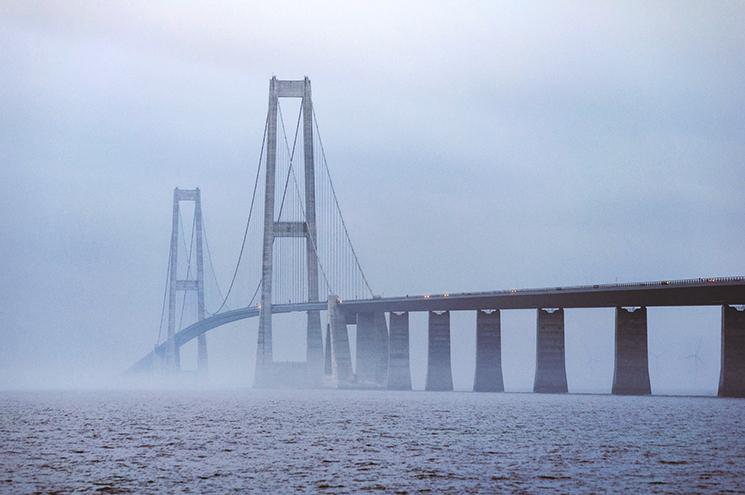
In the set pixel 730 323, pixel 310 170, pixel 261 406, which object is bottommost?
pixel 261 406

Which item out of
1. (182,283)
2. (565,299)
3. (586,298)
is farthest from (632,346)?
(182,283)

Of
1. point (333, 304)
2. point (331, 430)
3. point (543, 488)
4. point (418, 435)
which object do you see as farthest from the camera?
point (333, 304)

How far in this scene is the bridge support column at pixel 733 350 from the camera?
3573 inches

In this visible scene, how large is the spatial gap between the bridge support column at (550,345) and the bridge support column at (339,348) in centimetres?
2095

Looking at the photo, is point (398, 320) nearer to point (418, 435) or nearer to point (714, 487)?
point (418, 435)

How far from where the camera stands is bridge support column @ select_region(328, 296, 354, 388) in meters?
122

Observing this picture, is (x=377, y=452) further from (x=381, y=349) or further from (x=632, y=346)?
(x=381, y=349)

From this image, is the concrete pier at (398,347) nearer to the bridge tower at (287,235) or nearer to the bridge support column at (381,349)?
the bridge support column at (381,349)

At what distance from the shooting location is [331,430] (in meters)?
61.1

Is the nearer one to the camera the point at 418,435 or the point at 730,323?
the point at 418,435

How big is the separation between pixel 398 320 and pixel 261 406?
36.3 metres

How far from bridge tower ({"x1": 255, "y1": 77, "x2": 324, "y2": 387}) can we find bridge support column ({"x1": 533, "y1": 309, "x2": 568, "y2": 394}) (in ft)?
85.7

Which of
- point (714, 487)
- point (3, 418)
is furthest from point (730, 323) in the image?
point (714, 487)

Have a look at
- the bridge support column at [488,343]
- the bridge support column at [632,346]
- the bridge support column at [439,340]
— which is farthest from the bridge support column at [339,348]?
the bridge support column at [632,346]
